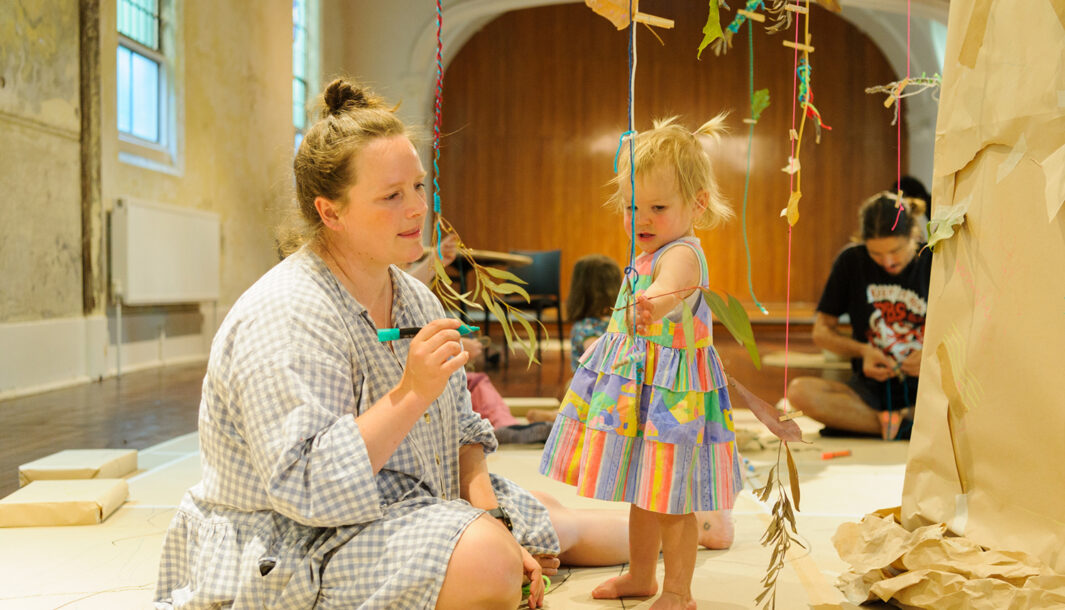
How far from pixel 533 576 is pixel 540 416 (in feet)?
6.86

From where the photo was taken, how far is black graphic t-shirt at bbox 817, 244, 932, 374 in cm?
329

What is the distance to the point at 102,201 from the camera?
497cm

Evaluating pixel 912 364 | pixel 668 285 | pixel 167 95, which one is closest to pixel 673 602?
pixel 668 285

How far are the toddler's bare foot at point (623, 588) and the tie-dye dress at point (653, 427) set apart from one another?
0.18m

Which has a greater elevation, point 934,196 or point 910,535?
point 934,196

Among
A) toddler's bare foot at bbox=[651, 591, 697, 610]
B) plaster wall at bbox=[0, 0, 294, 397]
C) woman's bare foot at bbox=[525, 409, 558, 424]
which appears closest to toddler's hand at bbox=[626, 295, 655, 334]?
toddler's bare foot at bbox=[651, 591, 697, 610]

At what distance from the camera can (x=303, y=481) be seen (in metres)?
1.15

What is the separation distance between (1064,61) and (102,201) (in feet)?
16.1

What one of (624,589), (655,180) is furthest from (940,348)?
(624,589)

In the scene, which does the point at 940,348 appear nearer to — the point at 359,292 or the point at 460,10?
the point at 359,292

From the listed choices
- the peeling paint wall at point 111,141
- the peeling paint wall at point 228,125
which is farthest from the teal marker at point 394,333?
the peeling paint wall at point 228,125

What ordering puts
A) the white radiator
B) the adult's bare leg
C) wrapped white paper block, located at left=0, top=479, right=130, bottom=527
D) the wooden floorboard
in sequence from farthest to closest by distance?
1. the white radiator
2. the adult's bare leg
3. the wooden floorboard
4. wrapped white paper block, located at left=0, top=479, right=130, bottom=527

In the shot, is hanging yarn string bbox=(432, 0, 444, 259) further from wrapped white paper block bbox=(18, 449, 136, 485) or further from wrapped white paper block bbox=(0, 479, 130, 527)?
wrapped white paper block bbox=(18, 449, 136, 485)

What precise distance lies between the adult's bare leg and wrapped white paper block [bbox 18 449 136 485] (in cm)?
245
